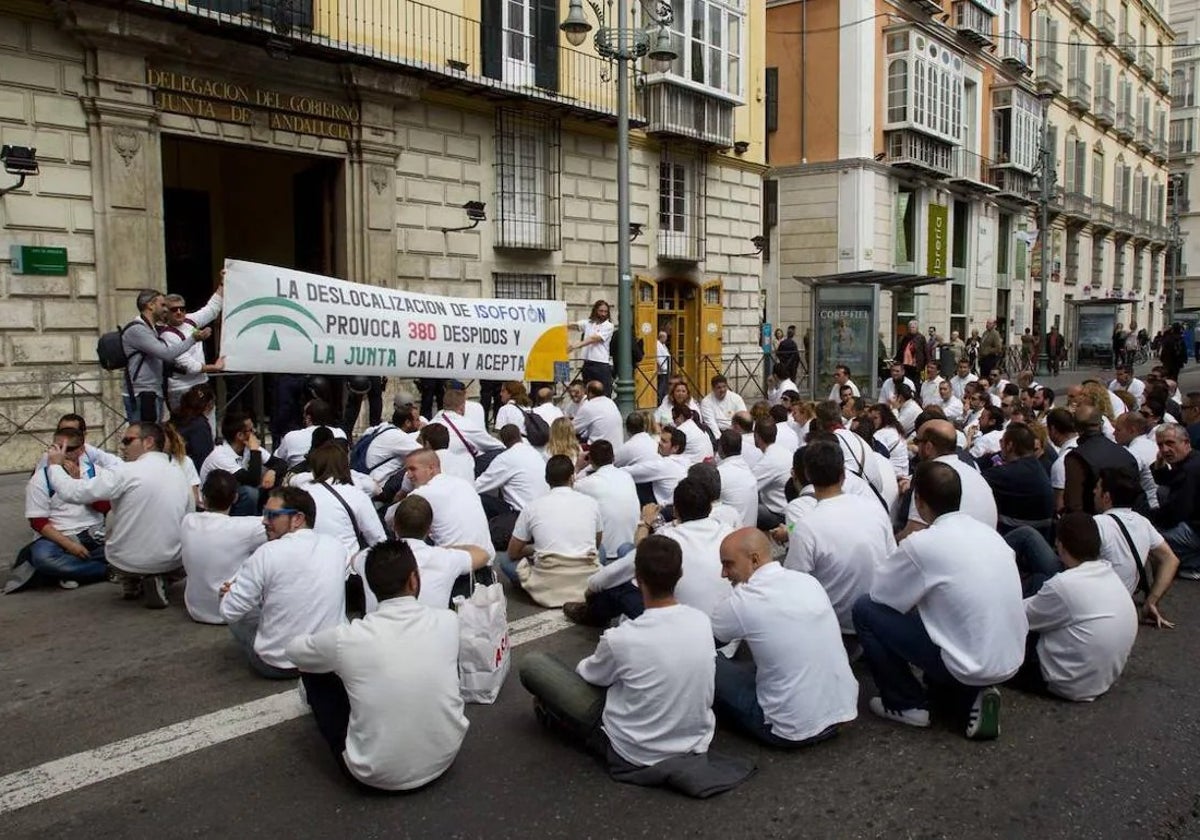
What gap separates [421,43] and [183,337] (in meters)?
9.15

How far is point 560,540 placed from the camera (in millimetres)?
6770

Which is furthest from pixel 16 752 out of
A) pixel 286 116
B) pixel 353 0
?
pixel 353 0

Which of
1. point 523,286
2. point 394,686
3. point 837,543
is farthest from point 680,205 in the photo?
point 394,686

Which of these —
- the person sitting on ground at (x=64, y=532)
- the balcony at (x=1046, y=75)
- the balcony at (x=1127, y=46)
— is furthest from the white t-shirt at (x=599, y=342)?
the balcony at (x=1127, y=46)

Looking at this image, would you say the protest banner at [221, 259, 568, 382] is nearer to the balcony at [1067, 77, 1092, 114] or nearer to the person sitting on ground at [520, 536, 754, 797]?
the person sitting on ground at [520, 536, 754, 797]

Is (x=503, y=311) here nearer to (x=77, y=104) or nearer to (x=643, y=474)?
(x=643, y=474)

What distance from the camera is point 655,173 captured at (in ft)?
70.2

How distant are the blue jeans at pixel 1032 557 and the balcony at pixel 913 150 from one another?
24.6 m

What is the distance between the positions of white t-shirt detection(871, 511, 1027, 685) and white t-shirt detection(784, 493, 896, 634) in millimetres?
537

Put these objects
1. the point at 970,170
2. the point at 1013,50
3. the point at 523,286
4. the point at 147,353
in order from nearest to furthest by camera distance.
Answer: the point at 147,353 < the point at 523,286 < the point at 970,170 < the point at 1013,50

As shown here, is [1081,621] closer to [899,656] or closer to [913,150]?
[899,656]

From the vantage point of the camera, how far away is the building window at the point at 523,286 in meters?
18.3

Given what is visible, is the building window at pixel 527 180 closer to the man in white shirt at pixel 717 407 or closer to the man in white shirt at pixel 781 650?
the man in white shirt at pixel 717 407

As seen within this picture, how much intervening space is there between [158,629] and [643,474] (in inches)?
154
